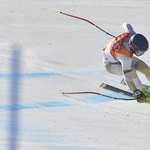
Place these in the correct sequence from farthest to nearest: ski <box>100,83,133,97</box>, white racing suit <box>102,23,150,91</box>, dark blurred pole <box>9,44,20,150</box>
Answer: ski <box>100,83,133,97</box>
white racing suit <box>102,23,150,91</box>
dark blurred pole <box>9,44,20,150</box>

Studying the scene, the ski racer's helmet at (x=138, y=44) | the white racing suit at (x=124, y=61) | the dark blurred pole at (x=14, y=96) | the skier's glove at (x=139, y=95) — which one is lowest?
the dark blurred pole at (x=14, y=96)

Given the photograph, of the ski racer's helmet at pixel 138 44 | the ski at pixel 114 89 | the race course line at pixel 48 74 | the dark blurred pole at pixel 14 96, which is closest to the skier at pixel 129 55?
the ski racer's helmet at pixel 138 44

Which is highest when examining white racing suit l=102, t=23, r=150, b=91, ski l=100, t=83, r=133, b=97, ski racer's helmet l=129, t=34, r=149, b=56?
ski racer's helmet l=129, t=34, r=149, b=56

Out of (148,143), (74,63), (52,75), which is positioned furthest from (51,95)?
(148,143)

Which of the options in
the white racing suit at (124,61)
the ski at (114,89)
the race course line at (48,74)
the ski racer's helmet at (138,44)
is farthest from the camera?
the race course line at (48,74)

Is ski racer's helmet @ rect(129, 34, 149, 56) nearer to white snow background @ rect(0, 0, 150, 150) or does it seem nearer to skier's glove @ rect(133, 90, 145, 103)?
skier's glove @ rect(133, 90, 145, 103)

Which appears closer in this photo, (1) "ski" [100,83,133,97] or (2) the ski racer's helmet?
(2) the ski racer's helmet

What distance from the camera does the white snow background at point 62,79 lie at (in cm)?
430

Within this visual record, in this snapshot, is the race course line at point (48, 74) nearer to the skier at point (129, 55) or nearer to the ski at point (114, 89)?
the ski at point (114, 89)

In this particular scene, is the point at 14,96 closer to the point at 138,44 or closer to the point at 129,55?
the point at 129,55

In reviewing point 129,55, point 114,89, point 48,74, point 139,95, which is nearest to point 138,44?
point 129,55

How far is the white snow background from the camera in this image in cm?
430

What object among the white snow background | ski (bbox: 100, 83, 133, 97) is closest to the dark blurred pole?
the white snow background

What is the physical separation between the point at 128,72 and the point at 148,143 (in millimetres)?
978
